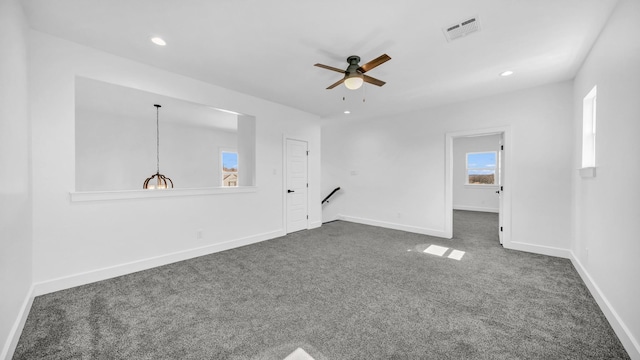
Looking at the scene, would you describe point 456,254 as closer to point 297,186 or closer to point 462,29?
point 462,29

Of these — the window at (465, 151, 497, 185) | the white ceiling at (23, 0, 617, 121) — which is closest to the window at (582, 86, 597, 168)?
the white ceiling at (23, 0, 617, 121)

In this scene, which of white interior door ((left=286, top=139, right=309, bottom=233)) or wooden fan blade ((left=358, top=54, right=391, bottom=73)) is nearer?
wooden fan blade ((left=358, top=54, right=391, bottom=73))

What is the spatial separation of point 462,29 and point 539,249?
362 cm

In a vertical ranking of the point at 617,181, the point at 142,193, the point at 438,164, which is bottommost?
the point at 142,193

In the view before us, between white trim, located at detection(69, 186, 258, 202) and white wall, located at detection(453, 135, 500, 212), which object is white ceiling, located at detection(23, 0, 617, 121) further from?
white wall, located at detection(453, 135, 500, 212)

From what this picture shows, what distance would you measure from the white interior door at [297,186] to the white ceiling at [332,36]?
5.63 feet

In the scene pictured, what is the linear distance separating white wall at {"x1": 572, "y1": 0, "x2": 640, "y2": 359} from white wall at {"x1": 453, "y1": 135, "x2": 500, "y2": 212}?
552cm

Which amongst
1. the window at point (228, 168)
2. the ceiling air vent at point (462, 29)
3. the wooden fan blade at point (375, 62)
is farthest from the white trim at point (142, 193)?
the window at point (228, 168)

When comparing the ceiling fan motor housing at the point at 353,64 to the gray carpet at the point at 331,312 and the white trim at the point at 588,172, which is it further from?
the white trim at the point at 588,172

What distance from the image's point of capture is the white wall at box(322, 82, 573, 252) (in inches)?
145

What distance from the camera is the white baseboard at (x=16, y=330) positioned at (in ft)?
5.20

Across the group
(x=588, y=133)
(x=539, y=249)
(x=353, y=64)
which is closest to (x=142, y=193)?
(x=353, y=64)

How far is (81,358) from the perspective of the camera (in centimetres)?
163

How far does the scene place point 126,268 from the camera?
118 inches
